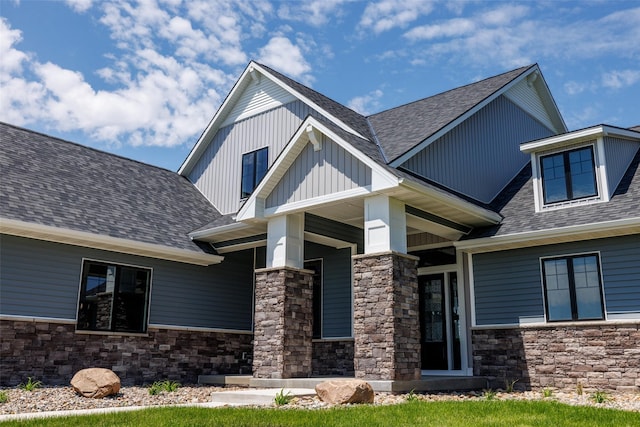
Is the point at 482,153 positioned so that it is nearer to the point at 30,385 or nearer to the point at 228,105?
the point at 228,105

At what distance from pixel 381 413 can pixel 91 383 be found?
19.1ft

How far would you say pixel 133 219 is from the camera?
49.3ft

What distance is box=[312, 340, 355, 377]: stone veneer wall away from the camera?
1485cm

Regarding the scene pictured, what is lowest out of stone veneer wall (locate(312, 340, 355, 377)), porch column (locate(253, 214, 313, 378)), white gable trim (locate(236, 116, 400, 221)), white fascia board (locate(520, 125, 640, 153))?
stone veneer wall (locate(312, 340, 355, 377))

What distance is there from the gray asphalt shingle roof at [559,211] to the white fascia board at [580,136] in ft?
2.51

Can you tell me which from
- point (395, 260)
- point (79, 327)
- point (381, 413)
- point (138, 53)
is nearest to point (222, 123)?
point (138, 53)

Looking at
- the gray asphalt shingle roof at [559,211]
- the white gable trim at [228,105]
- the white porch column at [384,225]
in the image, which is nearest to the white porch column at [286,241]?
the white porch column at [384,225]

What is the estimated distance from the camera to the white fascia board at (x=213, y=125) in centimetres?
1805

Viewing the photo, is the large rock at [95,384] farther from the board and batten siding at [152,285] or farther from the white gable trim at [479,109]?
the white gable trim at [479,109]

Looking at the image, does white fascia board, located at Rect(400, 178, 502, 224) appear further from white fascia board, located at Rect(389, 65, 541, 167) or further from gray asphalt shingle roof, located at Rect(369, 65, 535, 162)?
gray asphalt shingle roof, located at Rect(369, 65, 535, 162)

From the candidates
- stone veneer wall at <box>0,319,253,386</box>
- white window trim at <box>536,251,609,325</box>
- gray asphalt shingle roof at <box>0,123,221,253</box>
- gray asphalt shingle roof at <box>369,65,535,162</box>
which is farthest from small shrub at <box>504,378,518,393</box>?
gray asphalt shingle roof at <box>0,123,221,253</box>

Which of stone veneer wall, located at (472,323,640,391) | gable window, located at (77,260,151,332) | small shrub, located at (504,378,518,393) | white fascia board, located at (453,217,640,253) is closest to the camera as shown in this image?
stone veneer wall, located at (472,323,640,391)

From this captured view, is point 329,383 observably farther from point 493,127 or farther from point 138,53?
point 493,127

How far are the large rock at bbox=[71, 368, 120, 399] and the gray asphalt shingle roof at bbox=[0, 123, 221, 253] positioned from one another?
11.2 feet
